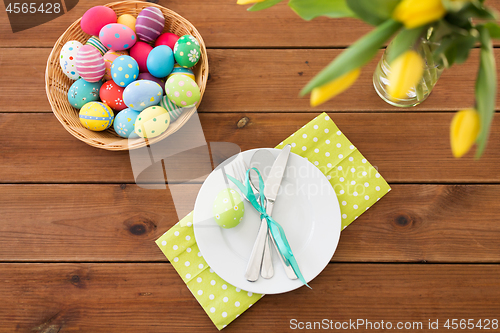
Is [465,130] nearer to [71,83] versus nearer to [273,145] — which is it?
[273,145]

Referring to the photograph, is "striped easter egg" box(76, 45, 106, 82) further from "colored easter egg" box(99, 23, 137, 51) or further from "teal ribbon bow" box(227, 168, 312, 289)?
"teal ribbon bow" box(227, 168, 312, 289)

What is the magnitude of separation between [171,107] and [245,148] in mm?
179

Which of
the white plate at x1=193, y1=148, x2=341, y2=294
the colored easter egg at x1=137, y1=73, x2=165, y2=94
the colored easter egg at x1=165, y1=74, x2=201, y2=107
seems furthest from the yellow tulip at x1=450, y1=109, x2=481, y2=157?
the colored easter egg at x1=137, y1=73, x2=165, y2=94

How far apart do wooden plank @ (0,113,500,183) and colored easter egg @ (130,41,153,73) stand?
17cm

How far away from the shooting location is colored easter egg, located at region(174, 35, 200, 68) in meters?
0.64

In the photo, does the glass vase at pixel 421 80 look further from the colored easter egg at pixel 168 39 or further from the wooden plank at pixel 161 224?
the colored easter egg at pixel 168 39

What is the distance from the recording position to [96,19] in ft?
2.22

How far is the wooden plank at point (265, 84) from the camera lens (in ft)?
2.33

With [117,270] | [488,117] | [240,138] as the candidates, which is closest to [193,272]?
[117,270]

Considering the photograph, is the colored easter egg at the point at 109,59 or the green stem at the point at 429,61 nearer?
the green stem at the point at 429,61

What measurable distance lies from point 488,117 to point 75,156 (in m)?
0.73

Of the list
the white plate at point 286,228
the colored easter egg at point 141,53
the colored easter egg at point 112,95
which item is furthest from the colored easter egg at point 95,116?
the white plate at point 286,228

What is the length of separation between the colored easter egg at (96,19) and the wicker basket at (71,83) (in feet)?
0.11

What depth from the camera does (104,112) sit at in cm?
64
